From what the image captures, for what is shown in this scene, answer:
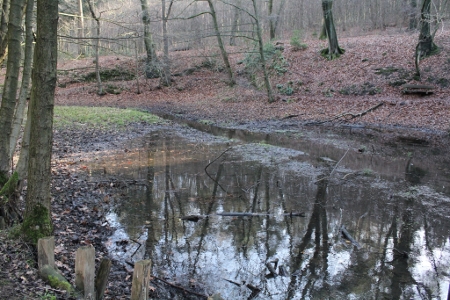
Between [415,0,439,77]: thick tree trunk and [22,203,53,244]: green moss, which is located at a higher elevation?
[415,0,439,77]: thick tree trunk

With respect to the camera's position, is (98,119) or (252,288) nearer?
(252,288)

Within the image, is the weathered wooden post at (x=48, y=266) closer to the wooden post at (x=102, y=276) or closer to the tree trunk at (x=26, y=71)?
the wooden post at (x=102, y=276)

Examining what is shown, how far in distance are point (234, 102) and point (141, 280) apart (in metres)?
23.3

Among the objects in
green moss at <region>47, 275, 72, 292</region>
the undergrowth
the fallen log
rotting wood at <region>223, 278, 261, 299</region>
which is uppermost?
the undergrowth

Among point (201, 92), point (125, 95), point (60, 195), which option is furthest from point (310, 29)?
point (60, 195)

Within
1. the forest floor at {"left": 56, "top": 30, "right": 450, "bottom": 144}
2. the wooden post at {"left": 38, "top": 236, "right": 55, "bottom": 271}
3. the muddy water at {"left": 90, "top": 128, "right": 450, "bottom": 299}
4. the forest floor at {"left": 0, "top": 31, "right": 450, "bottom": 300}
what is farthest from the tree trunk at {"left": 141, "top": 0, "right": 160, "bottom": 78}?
the wooden post at {"left": 38, "top": 236, "right": 55, "bottom": 271}

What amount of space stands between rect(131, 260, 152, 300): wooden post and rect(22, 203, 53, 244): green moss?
1889 mm

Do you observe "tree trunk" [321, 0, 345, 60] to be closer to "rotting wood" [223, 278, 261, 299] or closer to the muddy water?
the muddy water

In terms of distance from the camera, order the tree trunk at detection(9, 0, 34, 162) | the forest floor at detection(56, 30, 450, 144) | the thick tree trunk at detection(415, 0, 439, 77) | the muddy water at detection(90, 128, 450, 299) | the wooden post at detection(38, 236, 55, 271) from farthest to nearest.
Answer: the thick tree trunk at detection(415, 0, 439, 77) < the forest floor at detection(56, 30, 450, 144) < the tree trunk at detection(9, 0, 34, 162) < the muddy water at detection(90, 128, 450, 299) < the wooden post at detection(38, 236, 55, 271)

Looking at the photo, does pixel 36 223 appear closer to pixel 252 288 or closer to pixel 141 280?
pixel 141 280

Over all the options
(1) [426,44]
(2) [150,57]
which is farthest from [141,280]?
(2) [150,57]

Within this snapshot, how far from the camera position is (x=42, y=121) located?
458 centimetres

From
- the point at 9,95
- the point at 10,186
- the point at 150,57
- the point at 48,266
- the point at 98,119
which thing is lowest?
the point at 48,266

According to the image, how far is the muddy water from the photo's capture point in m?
5.71
